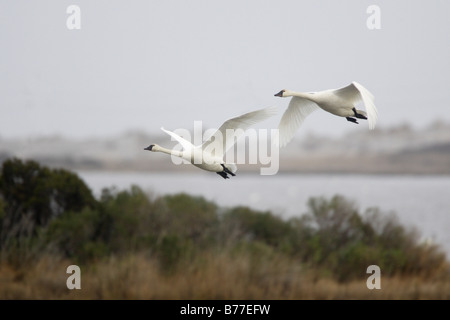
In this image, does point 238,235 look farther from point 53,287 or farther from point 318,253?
point 53,287

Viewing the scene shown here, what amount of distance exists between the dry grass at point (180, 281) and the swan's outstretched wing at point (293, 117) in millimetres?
15919

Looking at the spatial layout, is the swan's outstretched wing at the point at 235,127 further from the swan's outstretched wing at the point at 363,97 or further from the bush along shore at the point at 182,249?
the bush along shore at the point at 182,249

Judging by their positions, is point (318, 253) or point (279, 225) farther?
point (279, 225)

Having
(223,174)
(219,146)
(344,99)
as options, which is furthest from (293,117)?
(223,174)

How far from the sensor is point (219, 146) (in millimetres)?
6043

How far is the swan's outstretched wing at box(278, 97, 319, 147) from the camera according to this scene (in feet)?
23.4

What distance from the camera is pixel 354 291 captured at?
24.8m

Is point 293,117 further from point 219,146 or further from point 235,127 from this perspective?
point 219,146

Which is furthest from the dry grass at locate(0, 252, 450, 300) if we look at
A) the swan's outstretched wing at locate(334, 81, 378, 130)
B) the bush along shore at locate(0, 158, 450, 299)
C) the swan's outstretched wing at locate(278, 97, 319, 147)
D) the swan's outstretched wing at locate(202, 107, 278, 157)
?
the swan's outstretched wing at locate(334, 81, 378, 130)

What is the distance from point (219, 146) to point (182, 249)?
18332 millimetres

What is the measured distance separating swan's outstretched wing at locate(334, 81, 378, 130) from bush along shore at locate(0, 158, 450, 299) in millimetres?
17508

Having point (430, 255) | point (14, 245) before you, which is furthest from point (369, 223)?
point (14, 245)
